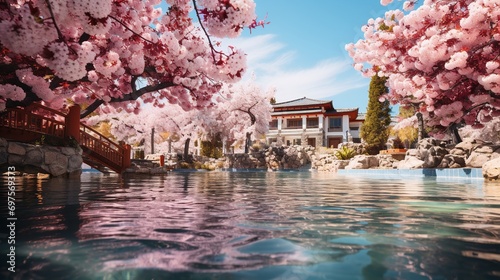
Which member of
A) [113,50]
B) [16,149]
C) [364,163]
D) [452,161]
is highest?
[113,50]

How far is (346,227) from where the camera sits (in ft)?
7.72

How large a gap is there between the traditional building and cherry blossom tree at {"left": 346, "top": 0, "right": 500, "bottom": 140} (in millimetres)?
29901

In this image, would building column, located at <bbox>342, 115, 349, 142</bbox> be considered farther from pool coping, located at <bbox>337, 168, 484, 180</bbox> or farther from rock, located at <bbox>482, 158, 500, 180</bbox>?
rock, located at <bbox>482, 158, 500, 180</bbox>

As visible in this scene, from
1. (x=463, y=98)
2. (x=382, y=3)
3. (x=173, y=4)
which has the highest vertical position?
(x=382, y=3)

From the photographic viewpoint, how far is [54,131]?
10453 millimetres

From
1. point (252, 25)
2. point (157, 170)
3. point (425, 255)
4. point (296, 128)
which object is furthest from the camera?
point (296, 128)

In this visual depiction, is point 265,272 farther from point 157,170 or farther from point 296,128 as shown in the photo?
point 296,128

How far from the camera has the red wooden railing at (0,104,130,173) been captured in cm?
934

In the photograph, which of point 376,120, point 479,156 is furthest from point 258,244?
point 376,120

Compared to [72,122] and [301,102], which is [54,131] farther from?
[301,102]

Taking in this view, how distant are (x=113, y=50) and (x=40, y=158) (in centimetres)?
421

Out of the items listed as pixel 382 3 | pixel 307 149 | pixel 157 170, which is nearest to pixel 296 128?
pixel 307 149

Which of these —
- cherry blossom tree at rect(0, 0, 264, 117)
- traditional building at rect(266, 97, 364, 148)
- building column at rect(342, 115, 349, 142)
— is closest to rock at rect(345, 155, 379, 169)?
cherry blossom tree at rect(0, 0, 264, 117)

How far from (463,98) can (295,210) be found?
7.82 m
